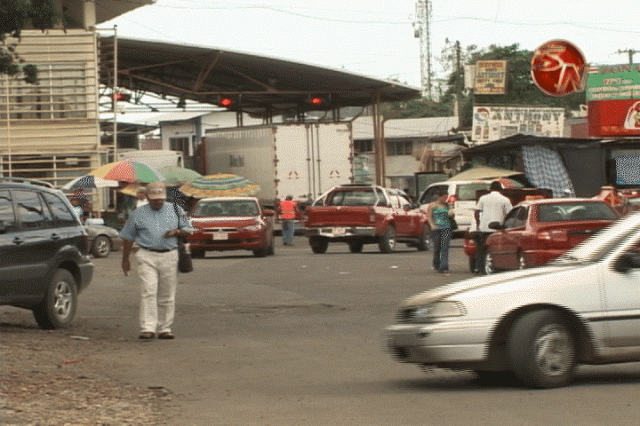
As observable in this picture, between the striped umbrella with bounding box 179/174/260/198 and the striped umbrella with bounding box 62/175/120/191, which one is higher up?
the striped umbrella with bounding box 62/175/120/191

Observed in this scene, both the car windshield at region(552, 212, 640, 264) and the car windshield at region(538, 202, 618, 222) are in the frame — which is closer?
the car windshield at region(552, 212, 640, 264)

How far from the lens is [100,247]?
34969 millimetres

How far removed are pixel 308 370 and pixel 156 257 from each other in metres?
3.46

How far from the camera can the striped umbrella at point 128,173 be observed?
123 feet

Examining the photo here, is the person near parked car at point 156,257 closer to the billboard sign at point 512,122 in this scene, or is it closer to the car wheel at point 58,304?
the car wheel at point 58,304

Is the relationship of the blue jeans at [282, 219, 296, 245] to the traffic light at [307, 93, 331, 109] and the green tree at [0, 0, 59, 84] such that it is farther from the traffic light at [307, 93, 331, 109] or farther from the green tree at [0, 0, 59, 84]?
the green tree at [0, 0, 59, 84]

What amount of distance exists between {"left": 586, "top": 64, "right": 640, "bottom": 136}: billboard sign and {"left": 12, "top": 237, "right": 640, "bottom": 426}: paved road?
34247 millimetres

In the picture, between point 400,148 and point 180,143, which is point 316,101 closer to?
point 180,143

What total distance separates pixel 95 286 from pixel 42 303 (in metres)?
8.16

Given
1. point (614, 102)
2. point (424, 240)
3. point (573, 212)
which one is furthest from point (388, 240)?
point (614, 102)

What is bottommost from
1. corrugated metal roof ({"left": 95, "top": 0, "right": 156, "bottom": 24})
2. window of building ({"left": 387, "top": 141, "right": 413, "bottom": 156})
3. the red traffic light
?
window of building ({"left": 387, "top": 141, "right": 413, "bottom": 156})

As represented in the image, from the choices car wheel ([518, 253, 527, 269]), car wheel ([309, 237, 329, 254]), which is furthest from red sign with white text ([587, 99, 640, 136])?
car wheel ([518, 253, 527, 269])

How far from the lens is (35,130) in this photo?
43188mm

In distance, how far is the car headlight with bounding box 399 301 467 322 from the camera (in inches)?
394
